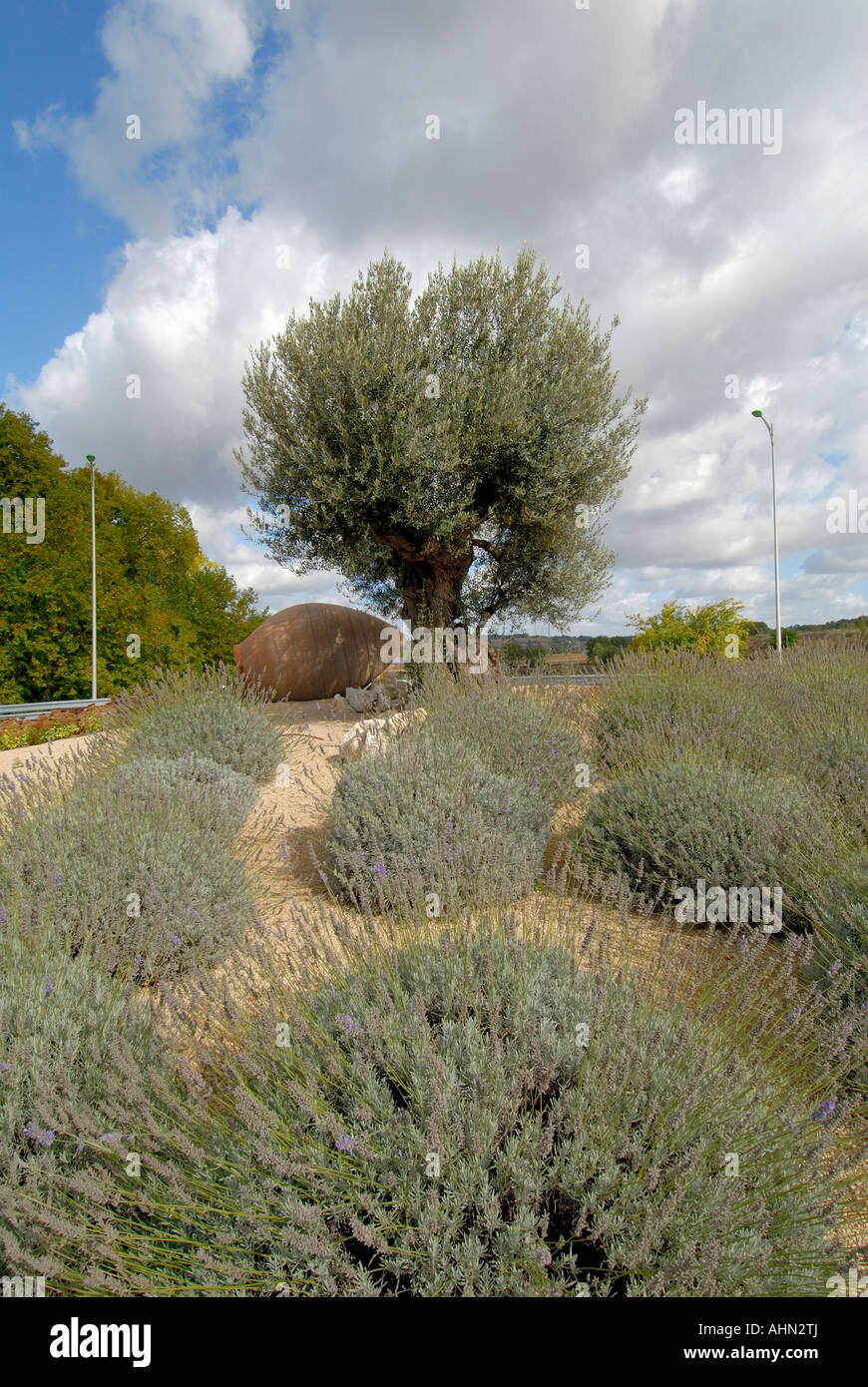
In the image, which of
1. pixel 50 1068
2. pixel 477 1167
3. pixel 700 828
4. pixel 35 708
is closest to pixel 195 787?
pixel 50 1068

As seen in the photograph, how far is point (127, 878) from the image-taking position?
11.0 ft

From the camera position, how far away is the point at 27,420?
20406mm

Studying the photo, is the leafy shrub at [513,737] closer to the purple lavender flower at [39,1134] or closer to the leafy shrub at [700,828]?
the leafy shrub at [700,828]

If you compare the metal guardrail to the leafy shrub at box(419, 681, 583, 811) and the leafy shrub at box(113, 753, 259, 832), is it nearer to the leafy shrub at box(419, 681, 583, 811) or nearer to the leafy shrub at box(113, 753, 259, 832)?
the leafy shrub at box(113, 753, 259, 832)

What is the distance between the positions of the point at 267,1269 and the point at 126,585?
2178cm

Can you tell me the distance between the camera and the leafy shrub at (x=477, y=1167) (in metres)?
1.33

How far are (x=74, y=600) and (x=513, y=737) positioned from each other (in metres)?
16.8

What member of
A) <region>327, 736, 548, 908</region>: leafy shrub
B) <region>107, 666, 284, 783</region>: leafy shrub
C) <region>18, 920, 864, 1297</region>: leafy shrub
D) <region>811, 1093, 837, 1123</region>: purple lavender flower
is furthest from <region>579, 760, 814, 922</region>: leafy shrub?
<region>107, 666, 284, 783</region>: leafy shrub

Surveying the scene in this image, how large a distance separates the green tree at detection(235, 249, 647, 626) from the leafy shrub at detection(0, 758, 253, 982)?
7213 millimetres

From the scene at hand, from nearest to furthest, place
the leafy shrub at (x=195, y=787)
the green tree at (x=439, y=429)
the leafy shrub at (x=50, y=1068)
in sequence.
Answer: the leafy shrub at (x=50, y=1068)
the leafy shrub at (x=195, y=787)
the green tree at (x=439, y=429)

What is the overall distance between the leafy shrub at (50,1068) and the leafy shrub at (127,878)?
0.31m

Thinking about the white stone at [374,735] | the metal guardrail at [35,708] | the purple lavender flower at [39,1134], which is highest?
the metal guardrail at [35,708]

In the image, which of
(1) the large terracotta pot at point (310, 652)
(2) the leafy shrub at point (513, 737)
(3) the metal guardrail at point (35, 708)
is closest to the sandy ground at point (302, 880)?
(2) the leafy shrub at point (513, 737)

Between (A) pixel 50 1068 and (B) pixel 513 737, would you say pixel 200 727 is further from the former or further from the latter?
(A) pixel 50 1068
